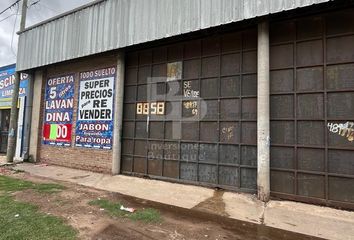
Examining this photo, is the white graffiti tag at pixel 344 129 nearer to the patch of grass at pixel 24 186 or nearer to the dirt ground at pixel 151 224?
the dirt ground at pixel 151 224

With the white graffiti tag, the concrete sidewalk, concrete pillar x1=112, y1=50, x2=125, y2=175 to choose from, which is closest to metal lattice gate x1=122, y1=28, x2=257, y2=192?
concrete pillar x1=112, y1=50, x2=125, y2=175

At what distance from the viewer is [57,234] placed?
14.5 ft

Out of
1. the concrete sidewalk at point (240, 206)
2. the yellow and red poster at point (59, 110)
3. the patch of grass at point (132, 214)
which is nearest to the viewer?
the concrete sidewalk at point (240, 206)

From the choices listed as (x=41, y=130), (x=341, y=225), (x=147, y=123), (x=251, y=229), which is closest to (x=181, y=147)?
(x=147, y=123)

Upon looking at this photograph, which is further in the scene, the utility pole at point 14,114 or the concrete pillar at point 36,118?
the utility pole at point 14,114

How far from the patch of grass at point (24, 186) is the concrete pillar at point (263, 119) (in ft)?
17.6

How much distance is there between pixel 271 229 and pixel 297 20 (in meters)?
4.93

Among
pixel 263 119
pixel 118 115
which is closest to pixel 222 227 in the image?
pixel 263 119

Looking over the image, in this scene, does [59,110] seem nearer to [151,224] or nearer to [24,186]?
[24,186]

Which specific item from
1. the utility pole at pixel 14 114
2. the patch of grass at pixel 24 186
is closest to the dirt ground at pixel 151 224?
the patch of grass at pixel 24 186

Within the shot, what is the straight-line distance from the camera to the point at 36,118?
12.4 metres

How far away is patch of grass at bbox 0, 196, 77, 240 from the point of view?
436 cm

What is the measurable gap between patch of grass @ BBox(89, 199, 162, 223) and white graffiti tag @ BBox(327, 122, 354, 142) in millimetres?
4259

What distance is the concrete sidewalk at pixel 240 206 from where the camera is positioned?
5.06 metres
